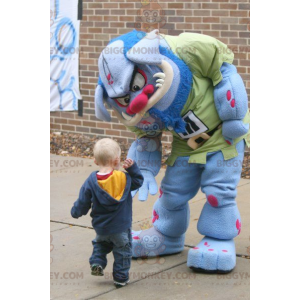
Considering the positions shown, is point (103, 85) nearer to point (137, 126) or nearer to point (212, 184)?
point (137, 126)

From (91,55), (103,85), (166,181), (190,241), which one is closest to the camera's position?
(103,85)

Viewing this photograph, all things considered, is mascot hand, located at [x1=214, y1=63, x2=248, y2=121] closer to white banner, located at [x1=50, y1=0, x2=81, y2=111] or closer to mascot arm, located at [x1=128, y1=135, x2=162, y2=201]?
mascot arm, located at [x1=128, y1=135, x2=162, y2=201]

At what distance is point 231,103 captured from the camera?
15.5 ft

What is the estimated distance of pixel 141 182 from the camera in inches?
179

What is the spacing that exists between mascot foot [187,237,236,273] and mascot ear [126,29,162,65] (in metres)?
1.48

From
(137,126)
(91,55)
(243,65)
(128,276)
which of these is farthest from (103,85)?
(91,55)

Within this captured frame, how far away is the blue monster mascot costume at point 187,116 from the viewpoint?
461 cm

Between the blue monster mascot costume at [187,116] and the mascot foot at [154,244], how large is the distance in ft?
0.05

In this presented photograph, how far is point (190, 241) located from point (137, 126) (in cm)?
131

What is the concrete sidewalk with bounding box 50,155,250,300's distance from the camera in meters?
4.48

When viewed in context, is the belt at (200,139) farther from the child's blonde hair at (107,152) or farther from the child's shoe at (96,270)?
the child's shoe at (96,270)

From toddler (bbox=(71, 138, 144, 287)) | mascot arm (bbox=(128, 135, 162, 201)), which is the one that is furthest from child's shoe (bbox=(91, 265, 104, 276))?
mascot arm (bbox=(128, 135, 162, 201))

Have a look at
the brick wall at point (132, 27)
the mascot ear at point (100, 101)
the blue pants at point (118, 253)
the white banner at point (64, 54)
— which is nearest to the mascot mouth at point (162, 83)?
the mascot ear at point (100, 101)

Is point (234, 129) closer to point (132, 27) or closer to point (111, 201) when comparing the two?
point (111, 201)
